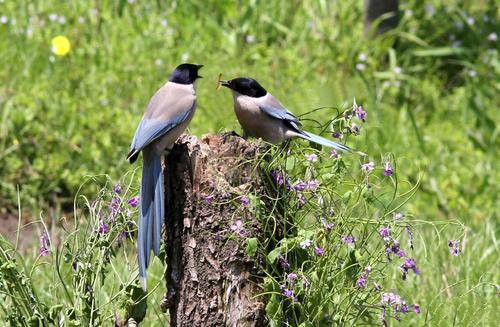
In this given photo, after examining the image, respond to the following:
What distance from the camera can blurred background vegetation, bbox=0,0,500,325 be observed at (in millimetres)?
6117

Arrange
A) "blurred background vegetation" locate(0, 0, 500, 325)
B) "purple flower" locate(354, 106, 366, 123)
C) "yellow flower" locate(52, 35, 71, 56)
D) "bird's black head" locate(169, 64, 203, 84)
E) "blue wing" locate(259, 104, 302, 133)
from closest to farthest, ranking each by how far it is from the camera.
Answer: "purple flower" locate(354, 106, 366, 123), "blue wing" locate(259, 104, 302, 133), "bird's black head" locate(169, 64, 203, 84), "blurred background vegetation" locate(0, 0, 500, 325), "yellow flower" locate(52, 35, 71, 56)

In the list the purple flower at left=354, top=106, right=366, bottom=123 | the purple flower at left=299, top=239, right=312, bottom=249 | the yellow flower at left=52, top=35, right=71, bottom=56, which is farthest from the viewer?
the yellow flower at left=52, top=35, right=71, bottom=56

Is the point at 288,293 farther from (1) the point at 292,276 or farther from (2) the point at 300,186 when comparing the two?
(2) the point at 300,186

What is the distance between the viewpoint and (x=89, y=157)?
6.11m

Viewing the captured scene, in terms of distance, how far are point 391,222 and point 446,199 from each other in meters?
Result: 3.18

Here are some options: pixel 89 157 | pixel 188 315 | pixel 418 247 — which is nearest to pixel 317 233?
pixel 188 315

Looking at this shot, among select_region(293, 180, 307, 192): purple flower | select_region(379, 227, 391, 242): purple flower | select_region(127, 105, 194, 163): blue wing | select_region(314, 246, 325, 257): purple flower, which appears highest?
select_region(127, 105, 194, 163): blue wing

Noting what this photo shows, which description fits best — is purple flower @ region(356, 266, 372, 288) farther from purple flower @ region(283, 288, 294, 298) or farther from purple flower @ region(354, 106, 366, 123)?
purple flower @ region(354, 106, 366, 123)

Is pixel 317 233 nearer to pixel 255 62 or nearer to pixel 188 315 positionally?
pixel 188 315

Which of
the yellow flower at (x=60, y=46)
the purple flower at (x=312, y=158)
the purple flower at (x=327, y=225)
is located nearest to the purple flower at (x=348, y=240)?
the purple flower at (x=327, y=225)

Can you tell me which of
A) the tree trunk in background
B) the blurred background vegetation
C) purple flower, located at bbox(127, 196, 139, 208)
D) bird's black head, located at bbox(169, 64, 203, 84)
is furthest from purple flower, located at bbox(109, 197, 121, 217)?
the tree trunk in background

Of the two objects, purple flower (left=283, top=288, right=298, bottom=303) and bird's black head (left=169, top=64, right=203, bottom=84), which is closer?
purple flower (left=283, top=288, right=298, bottom=303)

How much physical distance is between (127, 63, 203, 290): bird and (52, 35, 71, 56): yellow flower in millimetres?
3334

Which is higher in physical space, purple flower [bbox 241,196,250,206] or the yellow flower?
the yellow flower
